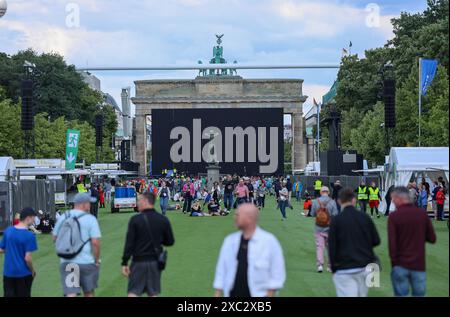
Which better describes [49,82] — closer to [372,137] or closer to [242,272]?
[372,137]

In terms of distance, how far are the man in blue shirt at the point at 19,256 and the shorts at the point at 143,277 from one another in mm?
1512

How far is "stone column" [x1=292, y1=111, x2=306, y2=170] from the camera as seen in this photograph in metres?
123

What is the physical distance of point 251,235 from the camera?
811cm

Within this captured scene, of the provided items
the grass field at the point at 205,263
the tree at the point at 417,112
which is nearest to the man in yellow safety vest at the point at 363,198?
the grass field at the point at 205,263

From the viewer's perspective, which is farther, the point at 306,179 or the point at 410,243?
the point at 306,179

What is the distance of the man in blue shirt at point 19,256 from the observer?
1131 centimetres

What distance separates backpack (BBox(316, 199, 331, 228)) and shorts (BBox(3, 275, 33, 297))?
6.55 meters

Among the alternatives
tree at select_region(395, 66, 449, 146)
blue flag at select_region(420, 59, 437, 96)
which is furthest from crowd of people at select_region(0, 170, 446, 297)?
tree at select_region(395, 66, 449, 146)

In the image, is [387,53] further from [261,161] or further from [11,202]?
[11,202]

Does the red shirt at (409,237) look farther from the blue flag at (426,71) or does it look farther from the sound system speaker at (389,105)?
the blue flag at (426,71)

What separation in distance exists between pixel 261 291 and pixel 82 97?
Answer: 287ft

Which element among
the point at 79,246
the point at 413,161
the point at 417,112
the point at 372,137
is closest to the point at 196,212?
the point at 413,161

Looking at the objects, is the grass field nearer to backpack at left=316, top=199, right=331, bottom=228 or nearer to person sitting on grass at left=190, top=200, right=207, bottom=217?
backpack at left=316, top=199, right=331, bottom=228
